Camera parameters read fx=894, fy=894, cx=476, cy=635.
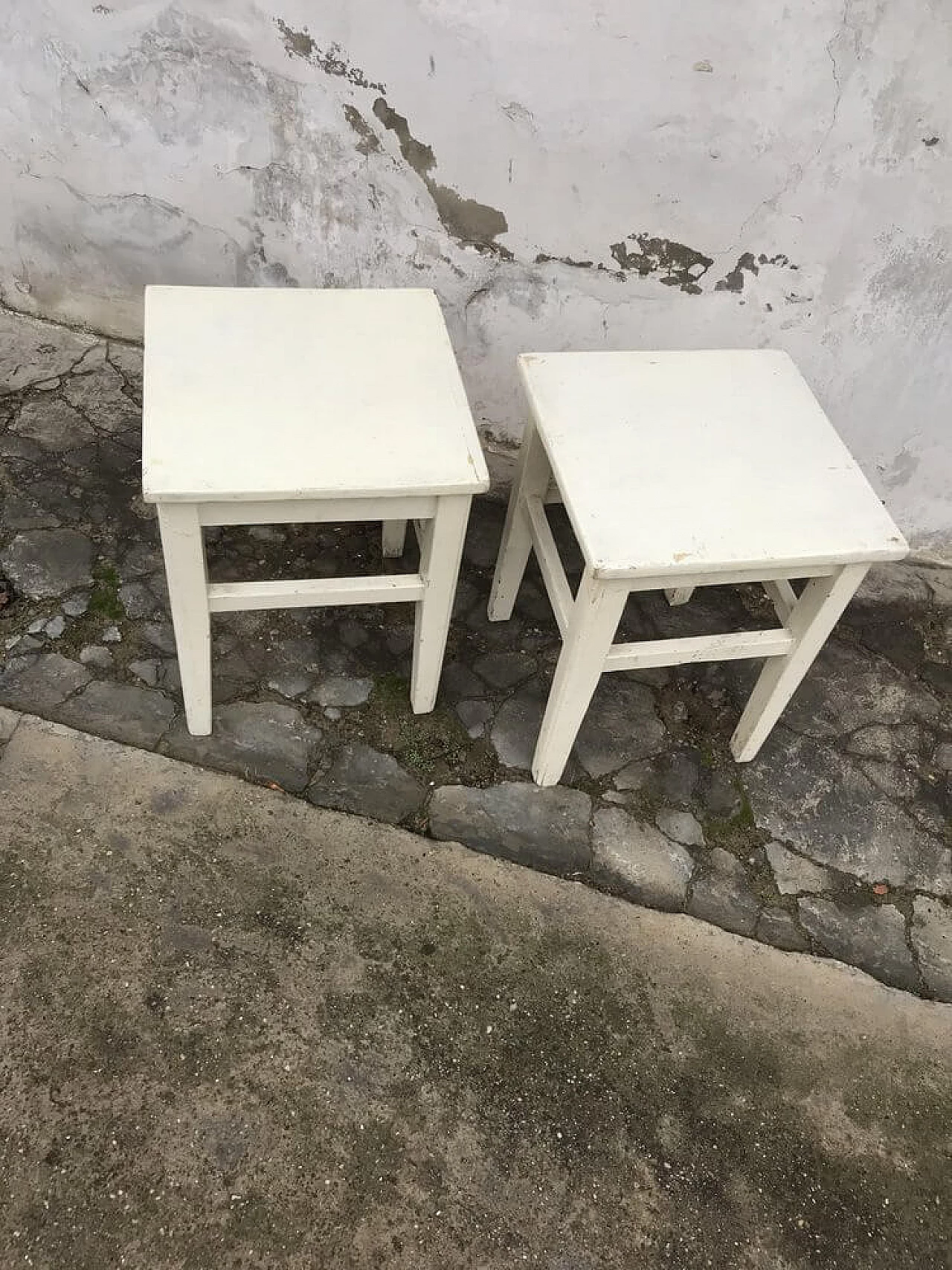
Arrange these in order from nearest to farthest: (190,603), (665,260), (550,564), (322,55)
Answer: (190,603) < (550,564) < (322,55) < (665,260)

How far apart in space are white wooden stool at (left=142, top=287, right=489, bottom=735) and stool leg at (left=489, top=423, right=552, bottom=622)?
0.27 m

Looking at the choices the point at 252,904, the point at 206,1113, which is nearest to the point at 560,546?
the point at 252,904

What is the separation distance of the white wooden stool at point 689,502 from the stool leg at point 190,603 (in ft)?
2.21

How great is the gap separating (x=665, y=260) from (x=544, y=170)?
1.18 ft

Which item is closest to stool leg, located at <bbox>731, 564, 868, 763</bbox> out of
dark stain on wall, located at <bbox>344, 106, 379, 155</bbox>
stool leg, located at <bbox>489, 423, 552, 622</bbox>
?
stool leg, located at <bbox>489, 423, 552, 622</bbox>

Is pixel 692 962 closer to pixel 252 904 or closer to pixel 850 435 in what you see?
pixel 252 904

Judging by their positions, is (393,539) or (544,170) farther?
(393,539)

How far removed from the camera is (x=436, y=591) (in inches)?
72.2

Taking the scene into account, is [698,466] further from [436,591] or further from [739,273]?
[739,273]

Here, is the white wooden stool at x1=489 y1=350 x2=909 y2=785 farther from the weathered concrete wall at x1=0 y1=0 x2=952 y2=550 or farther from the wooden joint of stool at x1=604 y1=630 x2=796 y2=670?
the weathered concrete wall at x1=0 y1=0 x2=952 y2=550

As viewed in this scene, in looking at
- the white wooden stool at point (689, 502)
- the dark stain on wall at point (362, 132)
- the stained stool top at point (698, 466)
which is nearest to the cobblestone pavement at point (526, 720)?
the white wooden stool at point (689, 502)

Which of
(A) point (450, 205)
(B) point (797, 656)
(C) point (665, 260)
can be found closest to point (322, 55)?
(A) point (450, 205)

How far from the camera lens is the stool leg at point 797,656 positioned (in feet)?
5.68

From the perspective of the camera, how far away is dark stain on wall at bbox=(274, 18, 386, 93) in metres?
2.06
